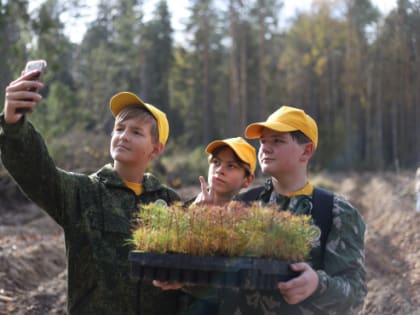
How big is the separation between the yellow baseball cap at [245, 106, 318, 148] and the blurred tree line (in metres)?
21.6

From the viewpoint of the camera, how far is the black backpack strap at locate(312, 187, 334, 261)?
2.47m

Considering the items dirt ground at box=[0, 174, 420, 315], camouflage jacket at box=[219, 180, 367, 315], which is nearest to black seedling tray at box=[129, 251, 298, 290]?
camouflage jacket at box=[219, 180, 367, 315]

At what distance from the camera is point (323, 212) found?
251 centimetres

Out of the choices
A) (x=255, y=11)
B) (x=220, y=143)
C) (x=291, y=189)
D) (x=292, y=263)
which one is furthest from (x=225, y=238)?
(x=255, y=11)

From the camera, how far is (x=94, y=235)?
2.77 m

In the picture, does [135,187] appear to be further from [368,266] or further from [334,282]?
[368,266]

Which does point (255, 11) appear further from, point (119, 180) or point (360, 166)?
point (119, 180)

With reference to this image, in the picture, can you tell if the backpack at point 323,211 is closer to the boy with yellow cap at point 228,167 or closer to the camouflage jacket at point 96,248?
the boy with yellow cap at point 228,167

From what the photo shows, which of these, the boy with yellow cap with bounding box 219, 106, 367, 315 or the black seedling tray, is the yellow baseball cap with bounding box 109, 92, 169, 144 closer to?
the boy with yellow cap with bounding box 219, 106, 367, 315

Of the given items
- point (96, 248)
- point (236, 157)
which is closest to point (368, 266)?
point (236, 157)

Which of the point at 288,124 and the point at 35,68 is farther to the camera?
the point at 288,124

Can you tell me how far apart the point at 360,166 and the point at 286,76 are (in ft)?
33.6

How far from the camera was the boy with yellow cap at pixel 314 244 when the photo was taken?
225 cm

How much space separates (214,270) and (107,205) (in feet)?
3.03
